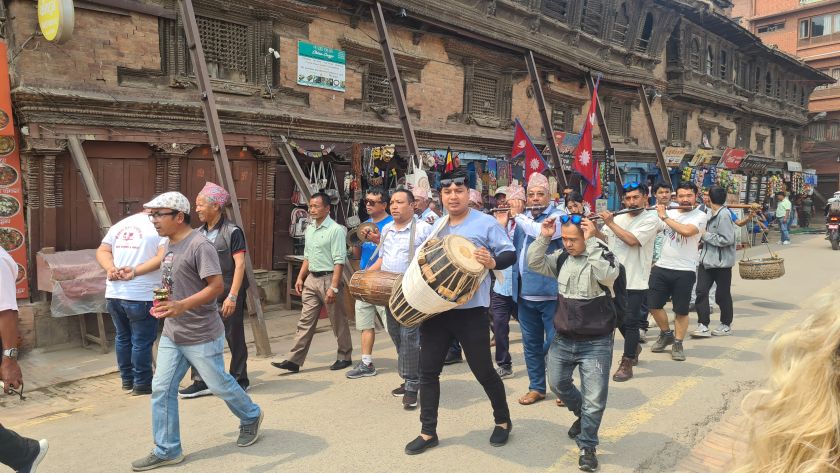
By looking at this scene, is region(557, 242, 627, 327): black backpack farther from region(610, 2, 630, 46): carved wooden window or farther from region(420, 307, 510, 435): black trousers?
region(610, 2, 630, 46): carved wooden window

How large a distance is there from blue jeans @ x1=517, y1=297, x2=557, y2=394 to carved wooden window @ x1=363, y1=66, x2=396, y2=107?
735 centimetres

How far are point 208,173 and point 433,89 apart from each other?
556cm

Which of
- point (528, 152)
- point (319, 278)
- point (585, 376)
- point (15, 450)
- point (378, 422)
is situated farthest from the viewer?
point (528, 152)

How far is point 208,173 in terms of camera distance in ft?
30.1

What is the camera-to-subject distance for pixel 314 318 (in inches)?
246

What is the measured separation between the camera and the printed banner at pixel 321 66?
10.3 m

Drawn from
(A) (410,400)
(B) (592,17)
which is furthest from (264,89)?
(B) (592,17)

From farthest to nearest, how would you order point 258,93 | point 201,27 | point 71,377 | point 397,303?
1. point 258,93
2. point 201,27
3. point 71,377
4. point 397,303

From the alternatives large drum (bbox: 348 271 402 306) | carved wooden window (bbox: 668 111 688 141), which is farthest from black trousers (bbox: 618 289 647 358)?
carved wooden window (bbox: 668 111 688 141)

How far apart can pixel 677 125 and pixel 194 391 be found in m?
21.4

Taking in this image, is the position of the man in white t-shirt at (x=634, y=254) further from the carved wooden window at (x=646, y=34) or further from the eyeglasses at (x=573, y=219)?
the carved wooden window at (x=646, y=34)

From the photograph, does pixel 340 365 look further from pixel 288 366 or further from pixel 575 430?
pixel 575 430

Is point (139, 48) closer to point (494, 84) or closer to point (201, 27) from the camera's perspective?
point (201, 27)

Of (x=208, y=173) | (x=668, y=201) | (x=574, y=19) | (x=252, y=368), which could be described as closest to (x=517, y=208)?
(x=668, y=201)
